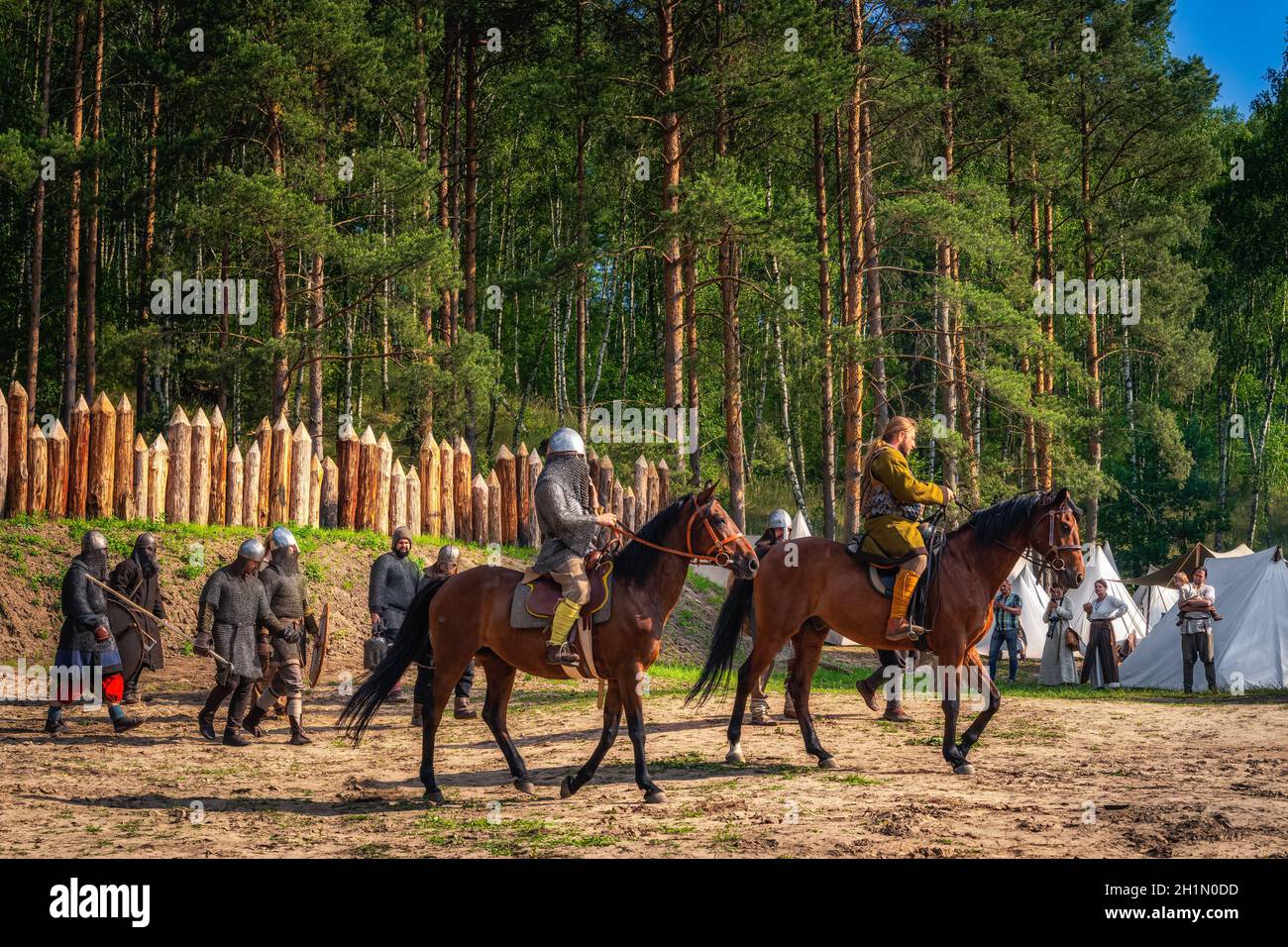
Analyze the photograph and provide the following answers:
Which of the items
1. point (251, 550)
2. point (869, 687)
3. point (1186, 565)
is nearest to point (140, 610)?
point (251, 550)

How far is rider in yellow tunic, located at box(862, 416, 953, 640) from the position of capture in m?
10.8

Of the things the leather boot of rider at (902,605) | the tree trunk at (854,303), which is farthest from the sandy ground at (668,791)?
the tree trunk at (854,303)

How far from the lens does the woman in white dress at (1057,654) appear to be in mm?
21641

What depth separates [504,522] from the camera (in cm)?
2397

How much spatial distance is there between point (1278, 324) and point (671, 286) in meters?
33.1

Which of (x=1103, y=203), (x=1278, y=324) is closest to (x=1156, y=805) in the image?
(x=1103, y=203)

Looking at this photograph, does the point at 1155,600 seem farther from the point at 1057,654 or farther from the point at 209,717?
the point at 209,717

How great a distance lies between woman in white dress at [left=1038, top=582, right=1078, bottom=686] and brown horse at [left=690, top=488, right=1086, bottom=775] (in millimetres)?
10882

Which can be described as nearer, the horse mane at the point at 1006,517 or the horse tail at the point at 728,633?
the horse mane at the point at 1006,517

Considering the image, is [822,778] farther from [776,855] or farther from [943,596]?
[776,855]

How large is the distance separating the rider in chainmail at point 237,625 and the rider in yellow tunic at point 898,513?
5660 millimetres

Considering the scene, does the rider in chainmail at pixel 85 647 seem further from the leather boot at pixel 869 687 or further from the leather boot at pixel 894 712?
the leather boot at pixel 894 712

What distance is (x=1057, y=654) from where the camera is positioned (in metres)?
21.8

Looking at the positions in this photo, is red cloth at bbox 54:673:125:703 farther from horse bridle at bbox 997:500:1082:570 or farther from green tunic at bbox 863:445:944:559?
horse bridle at bbox 997:500:1082:570
